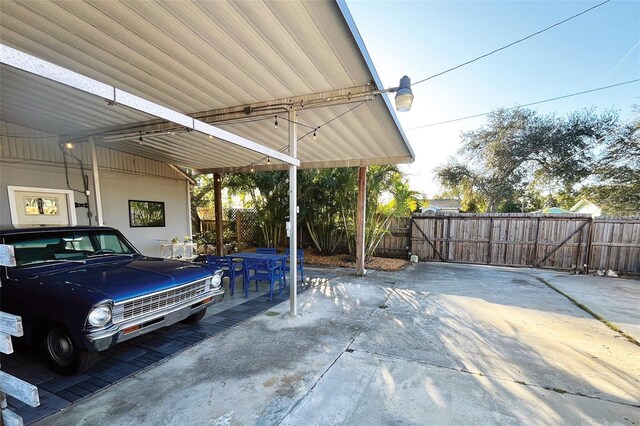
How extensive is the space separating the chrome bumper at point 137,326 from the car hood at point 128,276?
0.86ft

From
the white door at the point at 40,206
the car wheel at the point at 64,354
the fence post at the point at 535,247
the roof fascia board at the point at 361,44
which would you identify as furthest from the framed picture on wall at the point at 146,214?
the fence post at the point at 535,247

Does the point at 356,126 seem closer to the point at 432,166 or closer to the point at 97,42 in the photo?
the point at 97,42

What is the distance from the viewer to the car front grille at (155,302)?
247cm

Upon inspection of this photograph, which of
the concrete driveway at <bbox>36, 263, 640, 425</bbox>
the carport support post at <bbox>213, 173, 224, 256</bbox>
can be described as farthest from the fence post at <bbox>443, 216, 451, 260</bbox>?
the carport support post at <bbox>213, 173, 224, 256</bbox>

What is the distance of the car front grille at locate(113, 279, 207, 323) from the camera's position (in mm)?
2475

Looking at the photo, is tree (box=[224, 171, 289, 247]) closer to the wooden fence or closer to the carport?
the carport

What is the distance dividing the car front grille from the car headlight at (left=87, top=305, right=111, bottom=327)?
0.06 meters

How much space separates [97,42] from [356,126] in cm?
355

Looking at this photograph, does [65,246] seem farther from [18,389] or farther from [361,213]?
[361,213]

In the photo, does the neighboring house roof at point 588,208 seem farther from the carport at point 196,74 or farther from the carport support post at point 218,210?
the carport support post at point 218,210

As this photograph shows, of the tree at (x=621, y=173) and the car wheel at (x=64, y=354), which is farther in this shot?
the tree at (x=621, y=173)

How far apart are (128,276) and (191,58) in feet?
8.22

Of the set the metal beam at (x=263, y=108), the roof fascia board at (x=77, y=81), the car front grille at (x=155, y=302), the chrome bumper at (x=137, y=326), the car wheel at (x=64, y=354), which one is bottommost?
the car wheel at (x=64, y=354)

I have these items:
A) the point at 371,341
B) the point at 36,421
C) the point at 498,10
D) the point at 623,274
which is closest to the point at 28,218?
the point at 36,421
